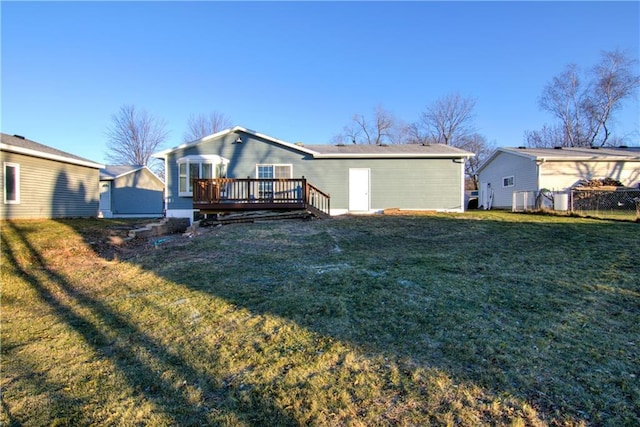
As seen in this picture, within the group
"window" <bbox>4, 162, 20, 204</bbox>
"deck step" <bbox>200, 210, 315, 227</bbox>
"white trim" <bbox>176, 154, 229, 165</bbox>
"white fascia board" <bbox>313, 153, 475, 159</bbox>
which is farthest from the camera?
"white fascia board" <bbox>313, 153, 475, 159</bbox>

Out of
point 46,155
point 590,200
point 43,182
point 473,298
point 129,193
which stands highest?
point 46,155

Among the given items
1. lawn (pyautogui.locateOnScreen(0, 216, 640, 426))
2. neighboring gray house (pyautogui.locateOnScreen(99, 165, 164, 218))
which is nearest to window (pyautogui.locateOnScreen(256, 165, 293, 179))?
lawn (pyautogui.locateOnScreen(0, 216, 640, 426))

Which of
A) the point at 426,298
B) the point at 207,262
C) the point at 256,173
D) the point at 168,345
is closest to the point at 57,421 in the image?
the point at 168,345

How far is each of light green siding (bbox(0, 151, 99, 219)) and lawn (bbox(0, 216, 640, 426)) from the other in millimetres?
6569

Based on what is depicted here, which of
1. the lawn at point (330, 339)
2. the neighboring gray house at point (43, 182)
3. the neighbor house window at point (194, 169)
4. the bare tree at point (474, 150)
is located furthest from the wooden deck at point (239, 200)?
the bare tree at point (474, 150)

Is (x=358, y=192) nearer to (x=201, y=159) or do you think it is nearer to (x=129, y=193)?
(x=201, y=159)

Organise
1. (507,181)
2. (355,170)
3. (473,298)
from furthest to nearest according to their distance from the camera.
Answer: (507,181) → (355,170) → (473,298)

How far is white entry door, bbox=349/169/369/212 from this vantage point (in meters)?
14.9

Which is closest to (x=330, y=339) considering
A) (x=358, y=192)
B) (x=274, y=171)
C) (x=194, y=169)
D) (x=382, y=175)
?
(x=358, y=192)

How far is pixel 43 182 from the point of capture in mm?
12781

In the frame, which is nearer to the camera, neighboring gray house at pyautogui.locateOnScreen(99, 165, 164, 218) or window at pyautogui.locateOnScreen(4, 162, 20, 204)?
window at pyautogui.locateOnScreen(4, 162, 20, 204)

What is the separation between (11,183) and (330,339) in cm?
1376

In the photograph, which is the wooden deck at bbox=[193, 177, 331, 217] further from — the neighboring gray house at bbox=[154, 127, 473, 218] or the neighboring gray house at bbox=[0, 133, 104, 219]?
the neighboring gray house at bbox=[0, 133, 104, 219]

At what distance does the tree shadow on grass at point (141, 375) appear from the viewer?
2.39 meters
